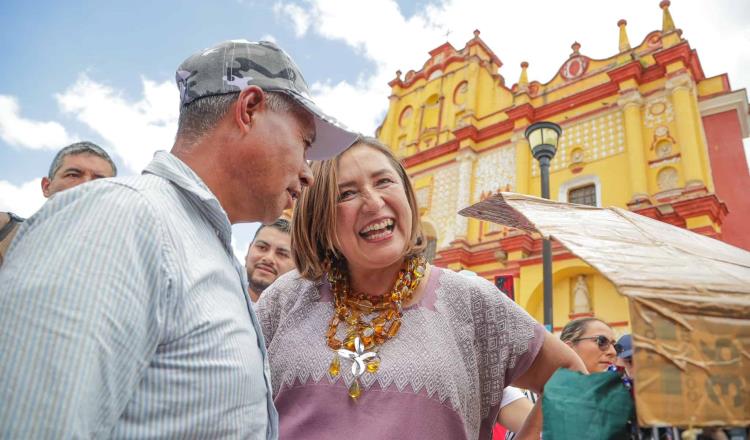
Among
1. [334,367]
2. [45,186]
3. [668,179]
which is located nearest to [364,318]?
[334,367]

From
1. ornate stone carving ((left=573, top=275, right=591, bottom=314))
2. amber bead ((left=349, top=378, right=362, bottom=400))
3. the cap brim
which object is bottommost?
amber bead ((left=349, top=378, right=362, bottom=400))

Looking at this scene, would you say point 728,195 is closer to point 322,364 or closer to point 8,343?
point 322,364

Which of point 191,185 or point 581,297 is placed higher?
point 581,297

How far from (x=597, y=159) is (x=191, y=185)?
12.4 m

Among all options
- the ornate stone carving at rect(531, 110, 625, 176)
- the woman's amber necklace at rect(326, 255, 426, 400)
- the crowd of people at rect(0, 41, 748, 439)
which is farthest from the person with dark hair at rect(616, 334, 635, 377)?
the ornate stone carving at rect(531, 110, 625, 176)

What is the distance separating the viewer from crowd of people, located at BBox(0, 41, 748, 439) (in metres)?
A: 0.67

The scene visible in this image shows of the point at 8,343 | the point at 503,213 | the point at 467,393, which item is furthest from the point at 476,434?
the point at 8,343

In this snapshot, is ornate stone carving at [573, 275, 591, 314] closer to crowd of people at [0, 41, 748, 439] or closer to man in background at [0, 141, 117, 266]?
crowd of people at [0, 41, 748, 439]

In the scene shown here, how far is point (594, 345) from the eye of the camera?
3381 millimetres

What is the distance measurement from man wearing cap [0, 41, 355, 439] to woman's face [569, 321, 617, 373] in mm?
2913

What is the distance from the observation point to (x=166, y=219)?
0.87 m

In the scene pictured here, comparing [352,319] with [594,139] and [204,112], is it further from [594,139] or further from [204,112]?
[594,139]

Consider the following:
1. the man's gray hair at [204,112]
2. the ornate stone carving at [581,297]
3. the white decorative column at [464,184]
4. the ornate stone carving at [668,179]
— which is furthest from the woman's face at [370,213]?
the white decorative column at [464,184]

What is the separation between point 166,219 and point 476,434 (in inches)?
46.5
